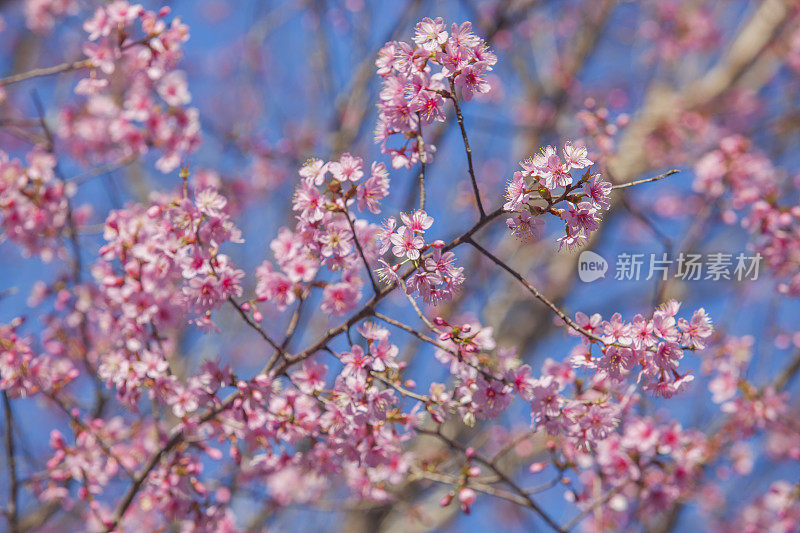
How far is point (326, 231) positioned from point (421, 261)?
38 centimetres

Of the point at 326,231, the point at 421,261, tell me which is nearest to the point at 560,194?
the point at 421,261

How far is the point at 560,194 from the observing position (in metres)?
1.82

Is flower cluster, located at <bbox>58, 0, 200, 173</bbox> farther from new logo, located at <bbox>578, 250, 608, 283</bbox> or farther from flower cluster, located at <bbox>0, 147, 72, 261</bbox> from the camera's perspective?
new logo, located at <bbox>578, 250, 608, 283</bbox>

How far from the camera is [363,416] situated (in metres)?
2.06

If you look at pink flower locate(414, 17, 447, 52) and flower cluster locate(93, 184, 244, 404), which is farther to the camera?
flower cluster locate(93, 184, 244, 404)

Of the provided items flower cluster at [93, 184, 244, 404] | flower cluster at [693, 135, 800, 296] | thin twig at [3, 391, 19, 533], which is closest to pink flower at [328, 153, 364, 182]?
flower cluster at [93, 184, 244, 404]

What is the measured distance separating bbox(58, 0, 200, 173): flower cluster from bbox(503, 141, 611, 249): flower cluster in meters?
2.02

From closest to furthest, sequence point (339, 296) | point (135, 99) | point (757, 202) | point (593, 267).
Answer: point (339, 296), point (593, 267), point (757, 202), point (135, 99)

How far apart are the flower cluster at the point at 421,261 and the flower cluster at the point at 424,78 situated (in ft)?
1.10

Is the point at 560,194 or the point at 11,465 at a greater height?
the point at 560,194

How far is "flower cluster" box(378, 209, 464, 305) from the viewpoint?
185 cm

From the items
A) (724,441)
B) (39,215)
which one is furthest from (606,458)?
(39,215)

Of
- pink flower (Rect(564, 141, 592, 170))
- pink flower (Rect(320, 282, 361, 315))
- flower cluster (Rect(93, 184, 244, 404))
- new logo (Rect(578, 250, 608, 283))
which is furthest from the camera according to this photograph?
new logo (Rect(578, 250, 608, 283))

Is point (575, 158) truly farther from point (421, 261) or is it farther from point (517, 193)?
point (421, 261)
